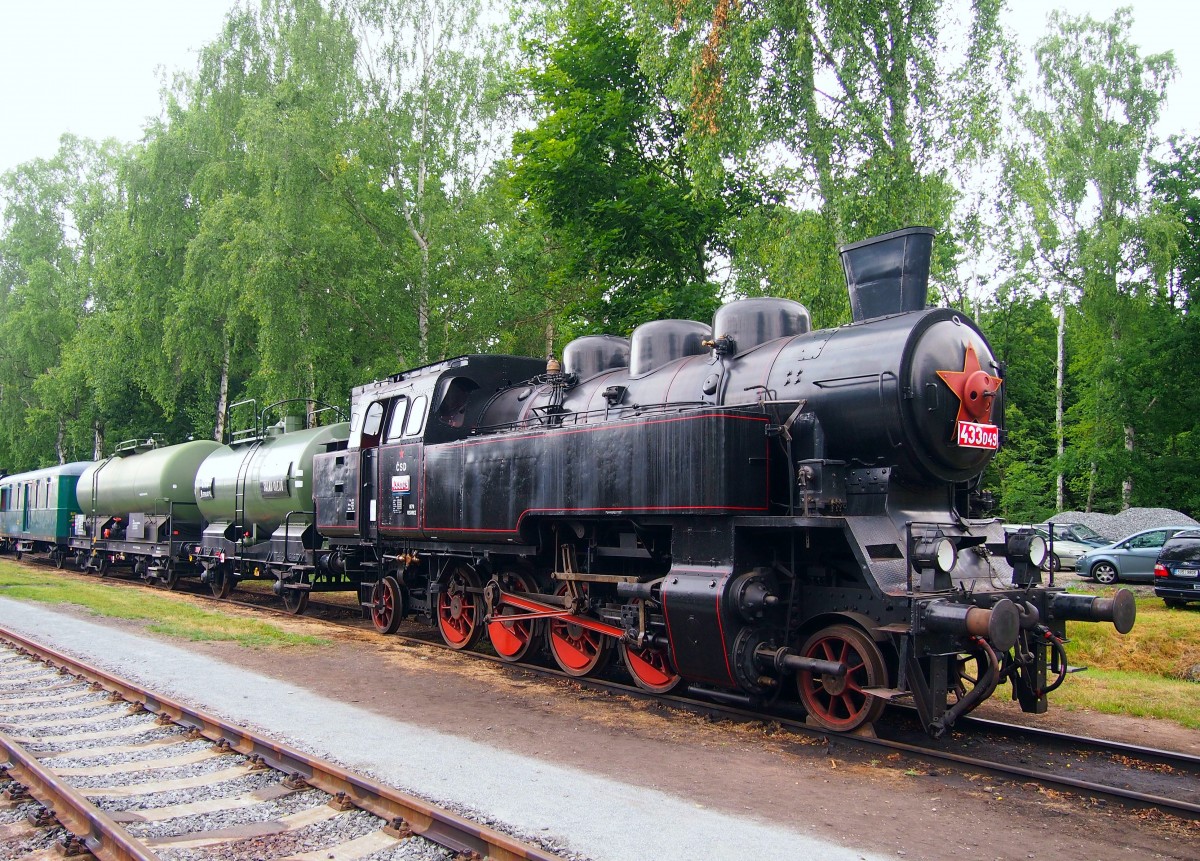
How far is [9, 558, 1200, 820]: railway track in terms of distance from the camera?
5.50m

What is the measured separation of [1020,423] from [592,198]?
22.2m

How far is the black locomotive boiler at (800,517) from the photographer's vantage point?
637 centimetres

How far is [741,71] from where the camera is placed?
581 inches

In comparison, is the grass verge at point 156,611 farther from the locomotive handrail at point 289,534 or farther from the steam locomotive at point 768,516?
the steam locomotive at point 768,516

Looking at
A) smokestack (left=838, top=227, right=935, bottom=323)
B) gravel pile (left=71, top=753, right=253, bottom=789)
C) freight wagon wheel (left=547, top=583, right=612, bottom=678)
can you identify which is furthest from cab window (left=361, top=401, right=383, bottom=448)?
smokestack (left=838, top=227, right=935, bottom=323)

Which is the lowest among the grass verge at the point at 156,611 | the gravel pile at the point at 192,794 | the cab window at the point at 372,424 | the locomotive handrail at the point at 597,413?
the grass verge at the point at 156,611

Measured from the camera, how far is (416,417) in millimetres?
11031

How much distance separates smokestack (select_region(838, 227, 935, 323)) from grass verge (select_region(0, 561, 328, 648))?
25.1 feet

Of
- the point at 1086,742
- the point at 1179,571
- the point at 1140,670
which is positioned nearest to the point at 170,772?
the point at 1086,742

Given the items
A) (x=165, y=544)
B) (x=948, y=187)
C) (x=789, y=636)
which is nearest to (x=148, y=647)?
(x=789, y=636)

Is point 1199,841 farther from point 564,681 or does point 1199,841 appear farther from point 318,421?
point 318,421

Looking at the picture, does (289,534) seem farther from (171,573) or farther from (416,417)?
(171,573)

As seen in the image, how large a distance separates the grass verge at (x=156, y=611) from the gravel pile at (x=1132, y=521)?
69.5ft

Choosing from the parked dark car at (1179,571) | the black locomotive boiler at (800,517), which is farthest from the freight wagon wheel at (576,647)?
the parked dark car at (1179,571)
